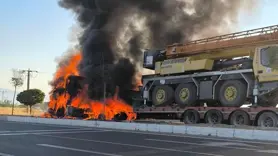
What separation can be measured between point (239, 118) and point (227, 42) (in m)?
3.85

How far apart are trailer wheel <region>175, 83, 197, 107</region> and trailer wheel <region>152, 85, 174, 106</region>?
1.38 ft

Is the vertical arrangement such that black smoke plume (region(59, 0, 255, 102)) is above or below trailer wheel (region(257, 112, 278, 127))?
above

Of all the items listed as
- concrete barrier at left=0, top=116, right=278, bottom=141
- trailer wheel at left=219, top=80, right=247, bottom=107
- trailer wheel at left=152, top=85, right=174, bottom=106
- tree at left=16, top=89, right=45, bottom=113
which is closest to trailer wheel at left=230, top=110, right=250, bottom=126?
trailer wheel at left=219, top=80, right=247, bottom=107

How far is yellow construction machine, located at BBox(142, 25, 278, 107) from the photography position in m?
16.4

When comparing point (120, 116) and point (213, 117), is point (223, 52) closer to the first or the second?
point (213, 117)

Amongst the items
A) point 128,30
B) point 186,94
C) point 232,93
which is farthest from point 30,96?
point 232,93

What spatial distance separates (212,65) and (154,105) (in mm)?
4148

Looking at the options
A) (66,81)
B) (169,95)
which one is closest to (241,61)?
(169,95)

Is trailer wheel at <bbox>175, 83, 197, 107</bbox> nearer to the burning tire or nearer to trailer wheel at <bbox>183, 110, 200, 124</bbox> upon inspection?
trailer wheel at <bbox>183, 110, 200, 124</bbox>

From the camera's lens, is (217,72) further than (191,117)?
No

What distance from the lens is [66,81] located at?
82.7ft

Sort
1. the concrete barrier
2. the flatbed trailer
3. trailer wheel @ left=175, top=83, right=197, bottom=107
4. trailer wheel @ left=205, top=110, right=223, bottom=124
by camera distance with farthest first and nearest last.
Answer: trailer wheel @ left=175, top=83, right=197, bottom=107 → trailer wheel @ left=205, top=110, right=223, bottom=124 → the flatbed trailer → the concrete barrier

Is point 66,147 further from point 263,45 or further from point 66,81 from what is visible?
point 66,81

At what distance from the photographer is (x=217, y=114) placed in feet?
57.3
